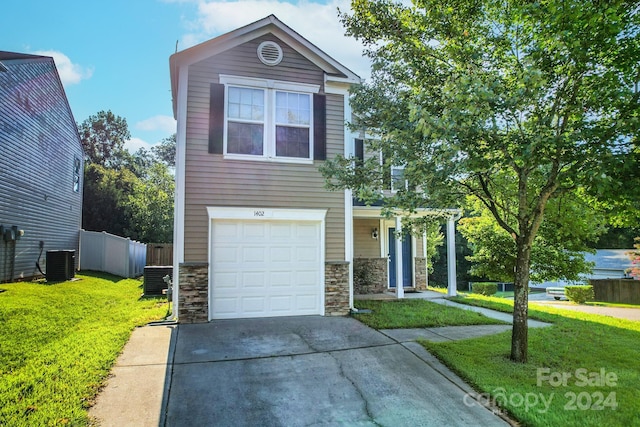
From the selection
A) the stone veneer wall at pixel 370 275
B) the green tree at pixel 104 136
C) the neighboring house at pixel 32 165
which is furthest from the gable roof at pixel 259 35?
the green tree at pixel 104 136

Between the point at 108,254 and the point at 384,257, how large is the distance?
11759 millimetres

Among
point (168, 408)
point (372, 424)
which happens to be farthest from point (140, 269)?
point (372, 424)

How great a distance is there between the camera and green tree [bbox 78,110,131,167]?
3388 centimetres

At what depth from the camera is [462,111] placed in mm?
4566

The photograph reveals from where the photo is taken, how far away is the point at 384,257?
13125 millimetres

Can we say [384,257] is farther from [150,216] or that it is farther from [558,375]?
[150,216]

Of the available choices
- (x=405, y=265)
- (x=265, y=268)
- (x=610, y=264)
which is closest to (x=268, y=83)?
(x=265, y=268)

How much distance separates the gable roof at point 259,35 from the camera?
26.4 feet

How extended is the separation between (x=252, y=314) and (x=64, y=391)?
13.6 ft

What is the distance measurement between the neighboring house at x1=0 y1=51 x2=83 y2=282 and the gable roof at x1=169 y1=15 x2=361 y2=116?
19.8 ft

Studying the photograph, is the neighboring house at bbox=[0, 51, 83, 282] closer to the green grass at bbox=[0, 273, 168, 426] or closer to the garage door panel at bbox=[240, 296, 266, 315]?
the green grass at bbox=[0, 273, 168, 426]

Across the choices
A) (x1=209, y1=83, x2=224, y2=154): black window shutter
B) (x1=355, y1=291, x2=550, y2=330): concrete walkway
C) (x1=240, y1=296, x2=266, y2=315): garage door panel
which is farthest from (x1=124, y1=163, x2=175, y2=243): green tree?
(x1=240, y1=296, x2=266, y2=315): garage door panel

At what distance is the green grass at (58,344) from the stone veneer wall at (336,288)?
11.9 feet

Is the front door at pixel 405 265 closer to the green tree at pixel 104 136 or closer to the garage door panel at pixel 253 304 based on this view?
the garage door panel at pixel 253 304
